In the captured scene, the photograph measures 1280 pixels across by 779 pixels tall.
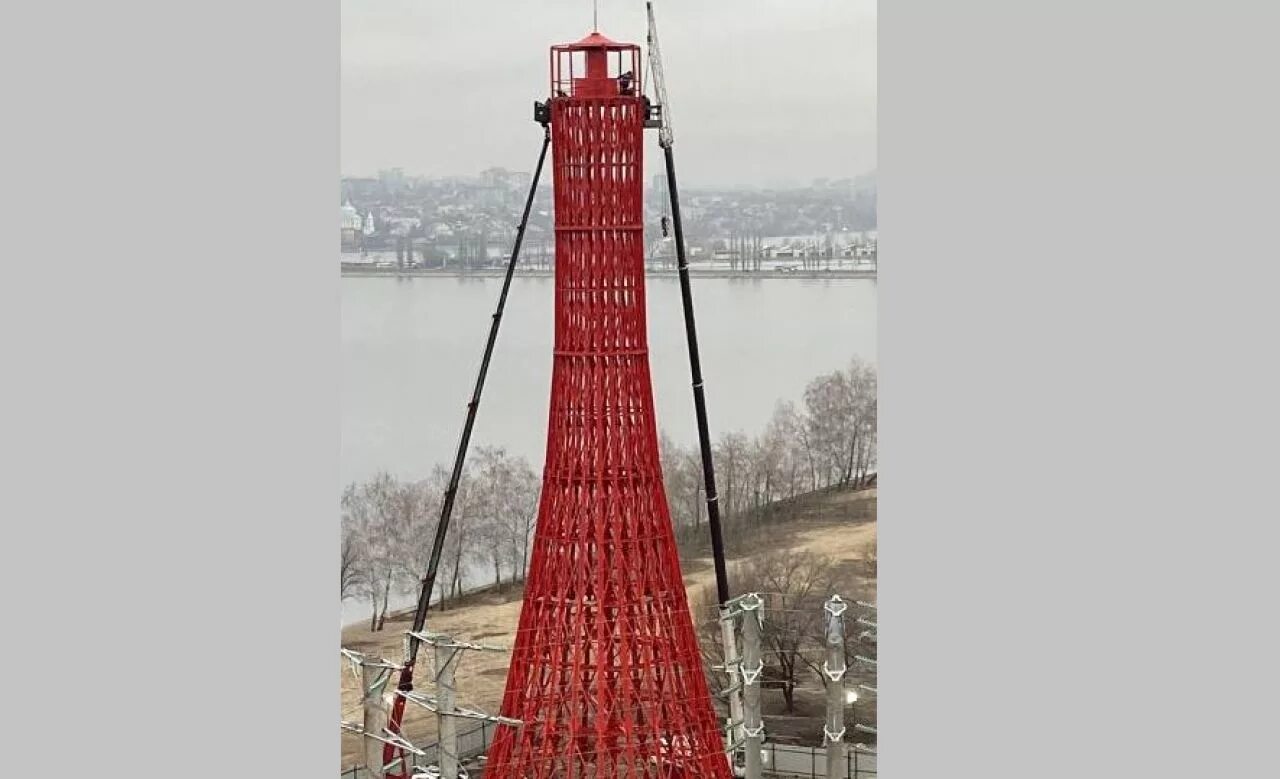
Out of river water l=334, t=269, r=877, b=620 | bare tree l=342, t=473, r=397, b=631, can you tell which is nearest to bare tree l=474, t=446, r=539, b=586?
river water l=334, t=269, r=877, b=620

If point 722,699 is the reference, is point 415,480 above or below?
above

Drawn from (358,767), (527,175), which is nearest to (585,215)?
(527,175)

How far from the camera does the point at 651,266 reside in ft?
77.6

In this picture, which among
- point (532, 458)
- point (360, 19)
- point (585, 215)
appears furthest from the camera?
point (532, 458)

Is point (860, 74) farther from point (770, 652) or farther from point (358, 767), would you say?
point (358, 767)

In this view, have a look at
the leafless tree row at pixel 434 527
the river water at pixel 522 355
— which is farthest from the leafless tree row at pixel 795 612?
the leafless tree row at pixel 434 527

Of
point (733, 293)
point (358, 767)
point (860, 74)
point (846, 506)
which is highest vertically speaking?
point (860, 74)

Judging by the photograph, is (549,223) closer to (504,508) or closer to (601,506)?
(504,508)

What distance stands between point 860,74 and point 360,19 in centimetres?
478

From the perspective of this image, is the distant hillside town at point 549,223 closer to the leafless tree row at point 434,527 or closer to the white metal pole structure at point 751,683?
the leafless tree row at point 434,527

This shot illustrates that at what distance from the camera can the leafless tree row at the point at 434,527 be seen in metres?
22.8

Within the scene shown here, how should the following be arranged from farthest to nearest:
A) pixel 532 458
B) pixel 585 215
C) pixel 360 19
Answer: pixel 532 458
pixel 360 19
pixel 585 215

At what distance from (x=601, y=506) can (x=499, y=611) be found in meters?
4.82

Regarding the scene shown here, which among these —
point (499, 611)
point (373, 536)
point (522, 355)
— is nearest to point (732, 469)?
point (522, 355)
